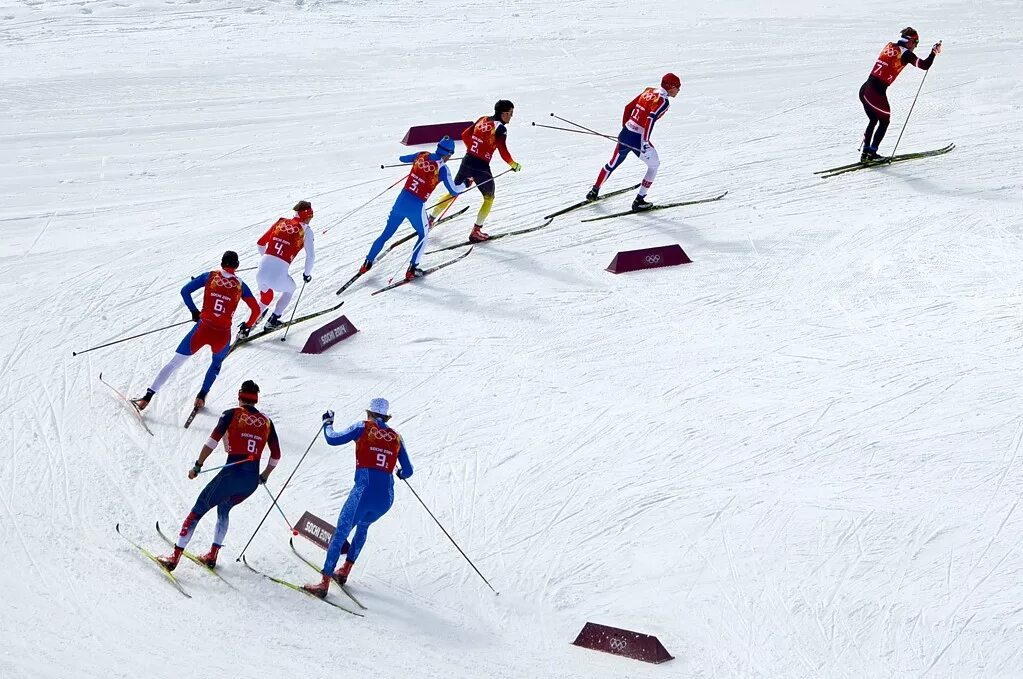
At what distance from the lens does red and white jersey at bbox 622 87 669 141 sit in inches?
527

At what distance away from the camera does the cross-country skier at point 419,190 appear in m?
12.2

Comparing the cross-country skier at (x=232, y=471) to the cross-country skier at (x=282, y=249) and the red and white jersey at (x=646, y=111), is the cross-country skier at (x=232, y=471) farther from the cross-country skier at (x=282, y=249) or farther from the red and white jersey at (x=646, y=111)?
the red and white jersey at (x=646, y=111)

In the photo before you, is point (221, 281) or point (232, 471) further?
point (221, 281)

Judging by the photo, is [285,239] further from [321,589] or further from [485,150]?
[321,589]

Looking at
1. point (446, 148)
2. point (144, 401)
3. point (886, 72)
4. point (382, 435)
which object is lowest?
point (144, 401)

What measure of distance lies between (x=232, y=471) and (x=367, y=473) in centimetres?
99

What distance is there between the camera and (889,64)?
47.4ft

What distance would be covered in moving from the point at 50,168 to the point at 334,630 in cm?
996

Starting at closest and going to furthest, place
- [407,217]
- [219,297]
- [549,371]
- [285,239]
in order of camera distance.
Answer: [219,297]
[549,371]
[285,239]
[407,217]

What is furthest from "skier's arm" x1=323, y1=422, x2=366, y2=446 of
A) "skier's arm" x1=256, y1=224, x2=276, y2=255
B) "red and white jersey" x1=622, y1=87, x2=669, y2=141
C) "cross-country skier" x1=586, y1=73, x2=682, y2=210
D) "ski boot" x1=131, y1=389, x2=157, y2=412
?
"red and white jersey" x1=622, y1=87, x2=669, y2=141

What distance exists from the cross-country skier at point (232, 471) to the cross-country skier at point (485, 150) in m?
5.10

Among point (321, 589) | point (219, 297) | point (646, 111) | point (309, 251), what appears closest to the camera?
point (321, 589)

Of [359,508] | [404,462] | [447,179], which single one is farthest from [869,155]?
[359,508]

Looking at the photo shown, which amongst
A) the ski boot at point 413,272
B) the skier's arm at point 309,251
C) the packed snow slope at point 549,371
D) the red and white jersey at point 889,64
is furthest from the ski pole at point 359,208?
the red and white jersey at point 889,64
